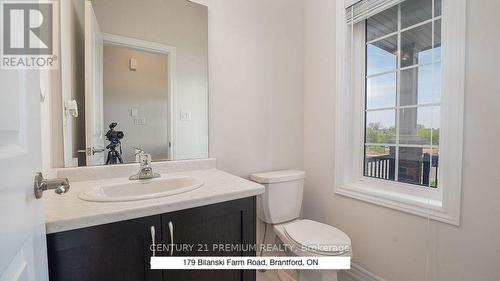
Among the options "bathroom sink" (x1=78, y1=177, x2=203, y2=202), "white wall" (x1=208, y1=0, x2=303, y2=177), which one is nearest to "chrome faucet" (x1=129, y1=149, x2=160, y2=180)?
"bathroom sink" (x1=78, y1=177, x2=203, y2=202)

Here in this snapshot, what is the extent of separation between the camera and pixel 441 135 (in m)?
1.18

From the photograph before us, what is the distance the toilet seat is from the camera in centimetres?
120

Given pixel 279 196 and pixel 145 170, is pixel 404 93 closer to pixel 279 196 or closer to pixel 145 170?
pixel 279 196

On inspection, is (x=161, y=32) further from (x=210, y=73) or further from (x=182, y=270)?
(x=182, y=270)

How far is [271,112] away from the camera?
71.2 inches

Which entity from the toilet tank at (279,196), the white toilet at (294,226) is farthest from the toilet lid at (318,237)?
the toilet tank at (279,196)

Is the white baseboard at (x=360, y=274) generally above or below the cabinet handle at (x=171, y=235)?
below

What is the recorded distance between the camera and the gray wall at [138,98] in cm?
124

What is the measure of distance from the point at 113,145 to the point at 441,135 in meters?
1.78

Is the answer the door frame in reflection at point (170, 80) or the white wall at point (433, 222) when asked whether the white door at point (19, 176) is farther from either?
the white wall at point (433, 222)

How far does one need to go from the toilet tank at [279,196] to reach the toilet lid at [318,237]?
14 cm

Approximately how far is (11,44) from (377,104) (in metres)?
1.77

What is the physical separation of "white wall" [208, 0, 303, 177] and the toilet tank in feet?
0.64

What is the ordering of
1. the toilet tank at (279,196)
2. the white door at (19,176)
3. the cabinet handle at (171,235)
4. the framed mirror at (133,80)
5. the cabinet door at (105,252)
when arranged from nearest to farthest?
the white door at (19,176) < the cabinet door at (105,252) < the cabinet handle at (171,235) < the framed mirror at (133,80) < the toilet tank at (279,196)
